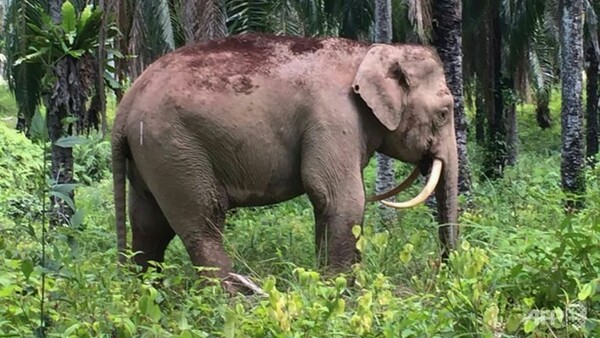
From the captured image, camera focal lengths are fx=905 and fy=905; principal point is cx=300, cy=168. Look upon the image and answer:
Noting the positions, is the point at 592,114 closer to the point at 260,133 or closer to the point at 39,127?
the point at 260,133

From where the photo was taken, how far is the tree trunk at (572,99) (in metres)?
9.91

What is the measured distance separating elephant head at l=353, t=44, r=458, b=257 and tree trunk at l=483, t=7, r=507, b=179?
698 centimetres

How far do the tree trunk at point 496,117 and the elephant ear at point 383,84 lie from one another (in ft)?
23.7

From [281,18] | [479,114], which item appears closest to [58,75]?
[281,18]

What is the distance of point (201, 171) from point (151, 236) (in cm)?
85

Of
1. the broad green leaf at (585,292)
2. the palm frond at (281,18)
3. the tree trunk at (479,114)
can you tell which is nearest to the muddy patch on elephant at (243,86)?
the broad green leaf at (585,292)

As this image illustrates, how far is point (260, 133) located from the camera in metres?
6.09

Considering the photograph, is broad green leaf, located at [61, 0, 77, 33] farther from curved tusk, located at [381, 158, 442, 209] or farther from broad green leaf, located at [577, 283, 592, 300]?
broad green leaf, located at [577, 283, 592, 300]

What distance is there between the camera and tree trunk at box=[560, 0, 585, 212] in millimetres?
9914

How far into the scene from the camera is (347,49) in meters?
6.45

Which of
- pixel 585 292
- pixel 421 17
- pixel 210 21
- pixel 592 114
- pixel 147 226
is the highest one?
pixel 210 21

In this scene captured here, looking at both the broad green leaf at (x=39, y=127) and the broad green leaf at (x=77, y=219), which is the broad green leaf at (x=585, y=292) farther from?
the broad green leaf at (x=39, y=127)

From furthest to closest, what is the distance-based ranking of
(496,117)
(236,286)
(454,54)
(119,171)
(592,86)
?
(592,86) → (496,117) → (454,54) → (119,171) → (236,286)

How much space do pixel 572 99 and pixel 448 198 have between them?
168 inches
